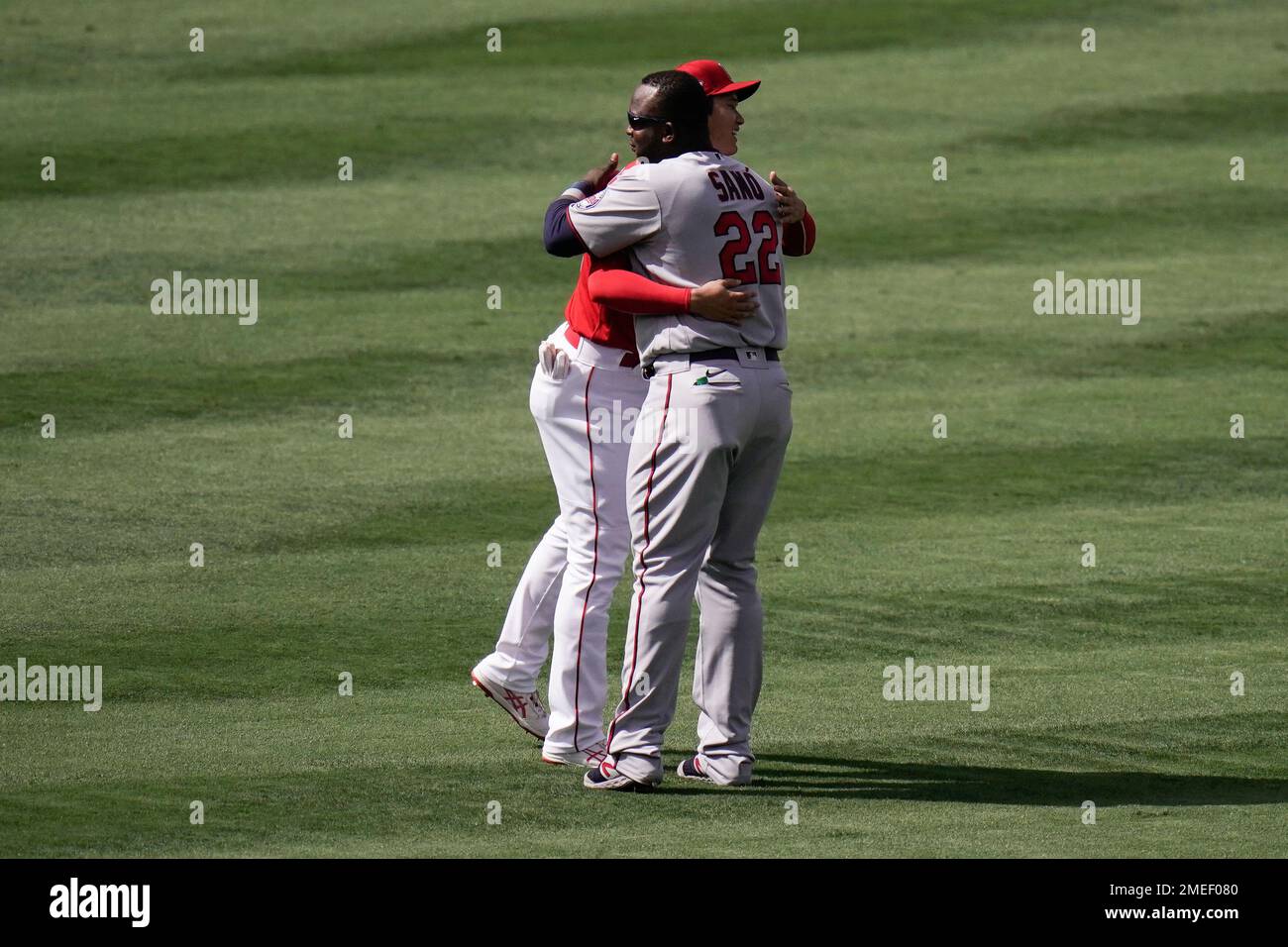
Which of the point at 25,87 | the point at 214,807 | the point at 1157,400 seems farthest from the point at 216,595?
the point at 25,87

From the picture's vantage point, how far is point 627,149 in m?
15.5

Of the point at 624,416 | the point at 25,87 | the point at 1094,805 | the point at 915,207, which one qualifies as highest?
the point at 25,87

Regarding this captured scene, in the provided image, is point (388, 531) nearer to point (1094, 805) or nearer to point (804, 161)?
point (1094, 805)

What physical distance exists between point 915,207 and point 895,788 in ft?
31.0

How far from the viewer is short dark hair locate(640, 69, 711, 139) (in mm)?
5941

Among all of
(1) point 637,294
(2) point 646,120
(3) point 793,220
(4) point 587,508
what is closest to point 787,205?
(3) point 793,220

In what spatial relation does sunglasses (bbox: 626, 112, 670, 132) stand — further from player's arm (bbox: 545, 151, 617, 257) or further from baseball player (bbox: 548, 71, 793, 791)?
player's arm (bbox: 545, 151, 617, 257)

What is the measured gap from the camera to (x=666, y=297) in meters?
5.78

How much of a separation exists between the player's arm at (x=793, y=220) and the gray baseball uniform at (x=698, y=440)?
0.26ft

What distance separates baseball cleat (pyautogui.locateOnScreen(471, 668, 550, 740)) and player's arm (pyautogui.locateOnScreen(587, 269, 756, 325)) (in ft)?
4.96

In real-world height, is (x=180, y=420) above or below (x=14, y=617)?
above

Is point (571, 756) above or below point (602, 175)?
below

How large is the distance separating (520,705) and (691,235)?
6.01ft

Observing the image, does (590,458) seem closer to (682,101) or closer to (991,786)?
(682,101)
